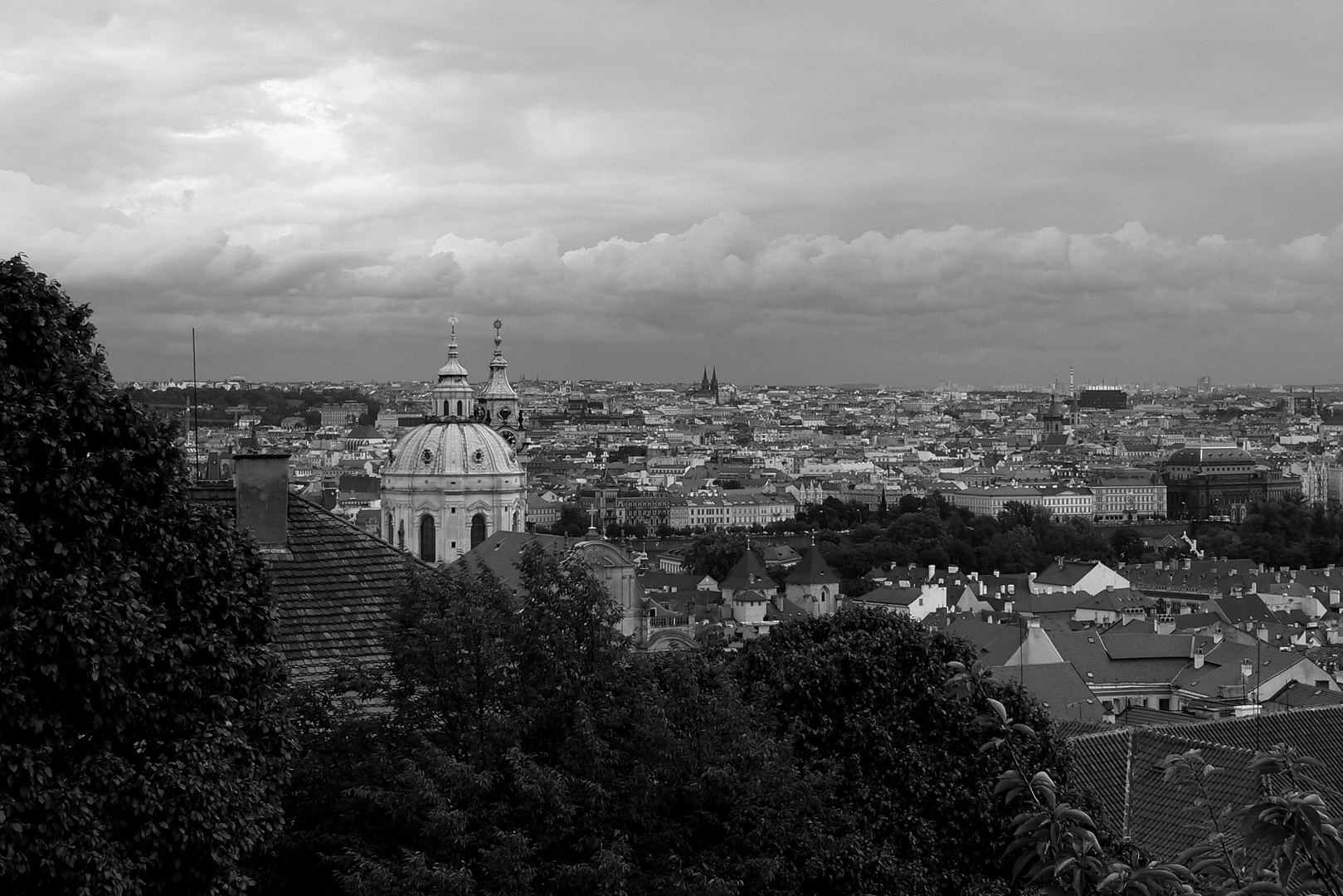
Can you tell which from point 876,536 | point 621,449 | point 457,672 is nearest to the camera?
point 457,672

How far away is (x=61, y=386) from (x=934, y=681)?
742 centimetres

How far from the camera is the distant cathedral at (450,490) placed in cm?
4822

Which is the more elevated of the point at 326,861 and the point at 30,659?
the point at 30,659

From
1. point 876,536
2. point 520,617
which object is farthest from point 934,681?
point 876,536

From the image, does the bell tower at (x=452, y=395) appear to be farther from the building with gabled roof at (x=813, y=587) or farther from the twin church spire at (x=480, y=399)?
the building with gabled roof at (x=813, y=587)

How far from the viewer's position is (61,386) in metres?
7.59

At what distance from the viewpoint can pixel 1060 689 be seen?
3062cm

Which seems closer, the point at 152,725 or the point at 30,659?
the point at 30,659

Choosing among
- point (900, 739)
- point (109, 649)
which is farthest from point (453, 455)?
point (109, 649)

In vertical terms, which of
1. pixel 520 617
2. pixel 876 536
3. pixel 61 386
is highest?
pixel 61 386

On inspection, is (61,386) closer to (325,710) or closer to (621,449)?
(325,710)

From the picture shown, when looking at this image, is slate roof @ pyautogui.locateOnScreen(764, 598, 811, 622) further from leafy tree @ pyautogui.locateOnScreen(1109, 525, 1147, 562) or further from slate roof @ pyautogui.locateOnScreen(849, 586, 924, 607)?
leafy tree @ pyautogui.locateOnScreen(1109, 525, 1147, 562)

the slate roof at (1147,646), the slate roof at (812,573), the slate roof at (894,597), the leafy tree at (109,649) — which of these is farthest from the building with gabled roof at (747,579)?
the leafy tree at (109,649)

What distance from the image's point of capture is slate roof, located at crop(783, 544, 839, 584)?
67.0 m
